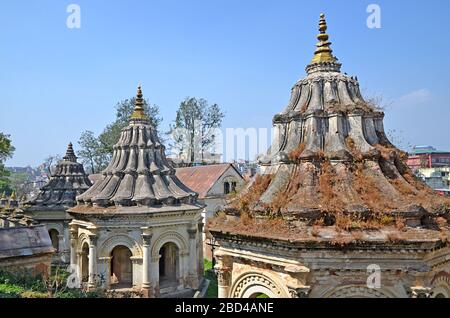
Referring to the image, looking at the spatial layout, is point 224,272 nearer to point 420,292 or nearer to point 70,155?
point 420,292

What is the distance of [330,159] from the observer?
26.7ft

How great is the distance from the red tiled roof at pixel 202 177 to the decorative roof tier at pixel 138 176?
32.5 feet

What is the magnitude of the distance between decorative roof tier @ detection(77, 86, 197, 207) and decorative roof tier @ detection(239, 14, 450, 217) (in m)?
10.5

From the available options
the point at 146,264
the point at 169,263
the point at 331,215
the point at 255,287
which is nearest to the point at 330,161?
the point at 331,215

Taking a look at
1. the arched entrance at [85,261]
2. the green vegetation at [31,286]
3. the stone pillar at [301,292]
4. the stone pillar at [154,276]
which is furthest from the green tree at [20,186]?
the stone pillar at [301,292]

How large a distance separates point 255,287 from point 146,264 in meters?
10.6

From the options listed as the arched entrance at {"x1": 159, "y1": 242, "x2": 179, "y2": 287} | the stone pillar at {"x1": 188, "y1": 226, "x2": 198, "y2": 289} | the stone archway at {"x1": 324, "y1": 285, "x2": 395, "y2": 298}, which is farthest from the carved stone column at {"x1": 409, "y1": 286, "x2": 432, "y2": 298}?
the arched entrance at {"x1": 159, "y1": 242, "x2": 179, "y2": 287}

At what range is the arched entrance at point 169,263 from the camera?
65.9 feet

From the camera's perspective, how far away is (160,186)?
19.3m

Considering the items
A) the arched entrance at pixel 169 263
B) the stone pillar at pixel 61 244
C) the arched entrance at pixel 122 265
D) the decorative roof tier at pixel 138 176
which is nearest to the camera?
the decorative roof tier at pixel 138 176

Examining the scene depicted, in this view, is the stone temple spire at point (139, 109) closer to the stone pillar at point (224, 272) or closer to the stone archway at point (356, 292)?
the stone pillar at point (224, 272)

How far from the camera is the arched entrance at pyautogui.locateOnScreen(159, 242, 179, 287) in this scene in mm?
20094
